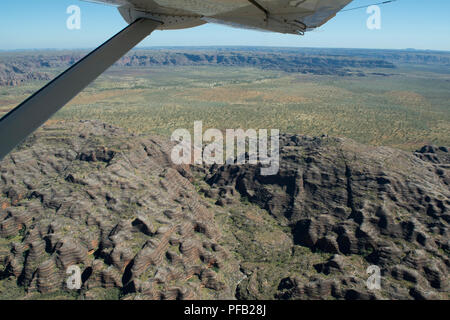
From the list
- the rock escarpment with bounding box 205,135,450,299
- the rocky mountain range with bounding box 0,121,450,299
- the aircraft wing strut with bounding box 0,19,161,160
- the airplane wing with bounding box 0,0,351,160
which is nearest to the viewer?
the aircraft wing strut with bounding box 0,19,161,160

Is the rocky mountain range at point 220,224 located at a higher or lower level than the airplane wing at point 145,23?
lower

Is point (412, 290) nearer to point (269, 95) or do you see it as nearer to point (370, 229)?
point (370, 229)

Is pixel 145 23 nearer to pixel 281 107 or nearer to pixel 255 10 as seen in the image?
pixel 255 10

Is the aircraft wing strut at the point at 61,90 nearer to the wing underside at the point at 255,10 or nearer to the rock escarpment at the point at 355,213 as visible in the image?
the wing underside at the point at 255,10

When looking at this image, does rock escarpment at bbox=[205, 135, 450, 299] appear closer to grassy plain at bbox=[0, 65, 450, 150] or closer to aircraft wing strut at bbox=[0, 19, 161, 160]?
aircraft wing strut at bbox=[0, 19, 161, 160]

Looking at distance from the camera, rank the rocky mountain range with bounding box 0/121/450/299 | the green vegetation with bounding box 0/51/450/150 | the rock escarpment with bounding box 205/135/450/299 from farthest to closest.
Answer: the green vegetation with bounding box 0/51/450/150, the rocky mountain range with bounding box 0/121/450/299, the rock escarpment with bounding box 205/135/450/299

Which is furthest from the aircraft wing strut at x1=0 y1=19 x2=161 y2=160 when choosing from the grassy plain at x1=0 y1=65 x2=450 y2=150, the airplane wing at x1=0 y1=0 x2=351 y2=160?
the grassy plain at x1=0 y1=65 x2=450 y2=150

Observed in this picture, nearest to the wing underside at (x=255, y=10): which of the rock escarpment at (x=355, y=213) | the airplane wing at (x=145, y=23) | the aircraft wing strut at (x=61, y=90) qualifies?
the airplane wing at (x=145, y=23)
